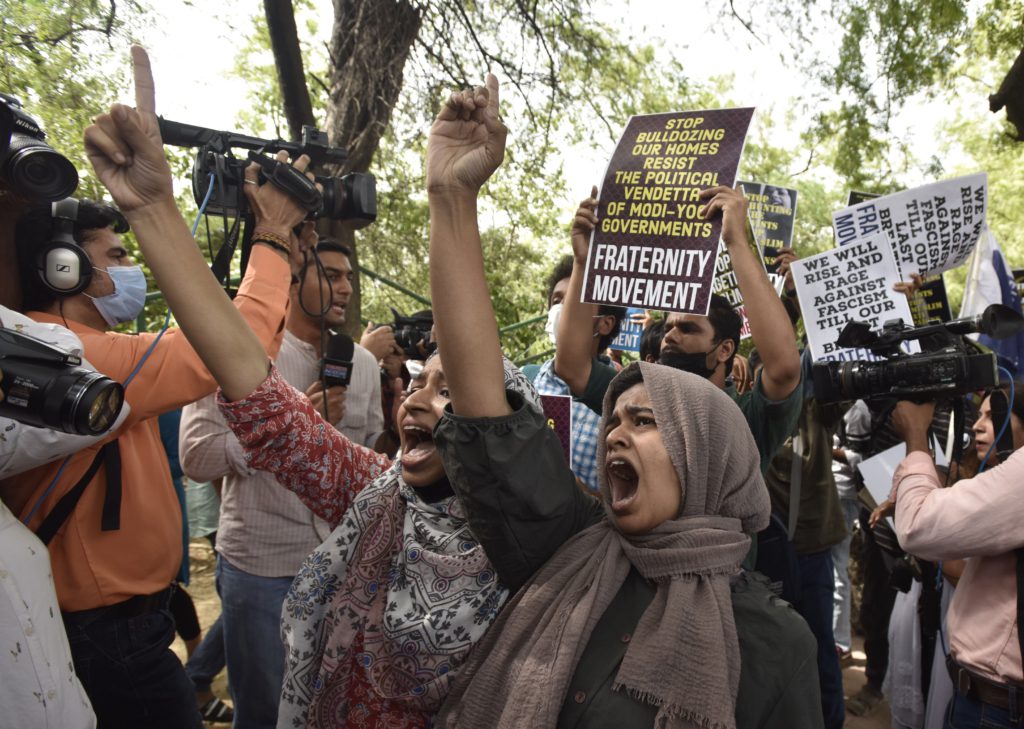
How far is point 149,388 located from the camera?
195 centimetres

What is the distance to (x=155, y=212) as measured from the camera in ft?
4.96

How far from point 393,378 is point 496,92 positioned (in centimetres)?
275

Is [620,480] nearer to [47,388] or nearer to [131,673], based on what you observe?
[47,388]

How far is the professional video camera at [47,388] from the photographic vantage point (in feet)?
4.30

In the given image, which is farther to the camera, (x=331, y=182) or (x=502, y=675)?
(x=331, y=182)

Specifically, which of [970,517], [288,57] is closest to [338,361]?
[970,517]

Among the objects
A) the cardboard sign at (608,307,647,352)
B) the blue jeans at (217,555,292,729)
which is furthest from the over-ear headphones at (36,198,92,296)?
the cardboard sign at (608,307,647,352)

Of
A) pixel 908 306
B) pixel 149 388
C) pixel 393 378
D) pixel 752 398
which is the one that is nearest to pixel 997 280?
pixel 908 306

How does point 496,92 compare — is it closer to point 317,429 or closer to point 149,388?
point 317,429

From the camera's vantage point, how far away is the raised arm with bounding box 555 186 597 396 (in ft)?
8.78

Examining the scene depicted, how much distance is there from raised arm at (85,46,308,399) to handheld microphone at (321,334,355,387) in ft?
4.53

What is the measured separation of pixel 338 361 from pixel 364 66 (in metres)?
3.75

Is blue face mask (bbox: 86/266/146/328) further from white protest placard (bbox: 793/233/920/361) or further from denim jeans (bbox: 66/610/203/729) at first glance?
white protest placard (bbox: 793/233/920/361)

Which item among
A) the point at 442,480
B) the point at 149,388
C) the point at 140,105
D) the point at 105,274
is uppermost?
the point at 140,105
